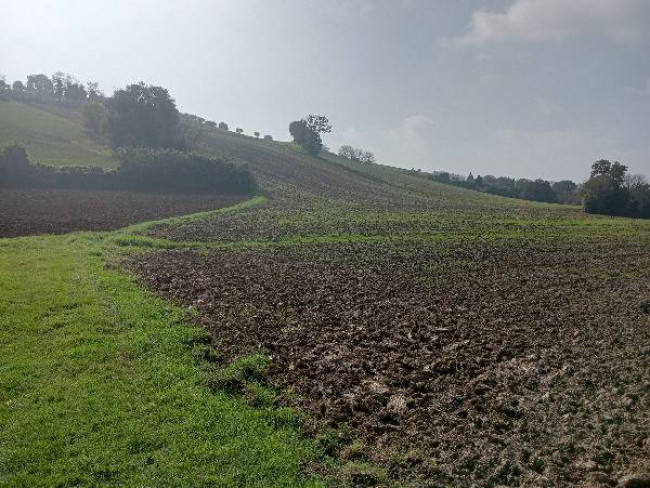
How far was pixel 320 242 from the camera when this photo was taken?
34500mm

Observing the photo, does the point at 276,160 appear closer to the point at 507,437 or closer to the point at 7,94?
the point at 7,94

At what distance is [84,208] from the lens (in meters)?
44.6

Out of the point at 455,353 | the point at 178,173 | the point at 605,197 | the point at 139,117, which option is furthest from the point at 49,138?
the point at 605,197

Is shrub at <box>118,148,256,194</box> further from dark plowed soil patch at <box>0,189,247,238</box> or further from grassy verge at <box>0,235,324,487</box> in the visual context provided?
grassy verge at <box>0,235,324,487</box>

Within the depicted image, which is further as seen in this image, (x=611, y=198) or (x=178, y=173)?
(x=611, y=198)

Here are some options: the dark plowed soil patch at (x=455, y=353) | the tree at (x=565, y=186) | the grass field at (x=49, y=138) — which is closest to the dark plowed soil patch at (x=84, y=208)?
the dark plowed soil patch at (x=455, y=353)

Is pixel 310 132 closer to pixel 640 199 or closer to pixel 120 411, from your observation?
pixel 640 199

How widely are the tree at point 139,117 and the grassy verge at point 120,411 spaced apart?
237 feet

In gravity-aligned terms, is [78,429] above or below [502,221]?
below

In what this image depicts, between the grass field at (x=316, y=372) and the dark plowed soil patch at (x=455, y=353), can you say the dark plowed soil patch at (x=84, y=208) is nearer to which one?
the grass field at (x=316, y=372)

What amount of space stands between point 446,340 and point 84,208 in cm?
3994

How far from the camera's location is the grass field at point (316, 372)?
28.5ft

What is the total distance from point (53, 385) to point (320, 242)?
24.3 m

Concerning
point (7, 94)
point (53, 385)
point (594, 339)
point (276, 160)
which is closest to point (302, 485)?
point (53, 385)
